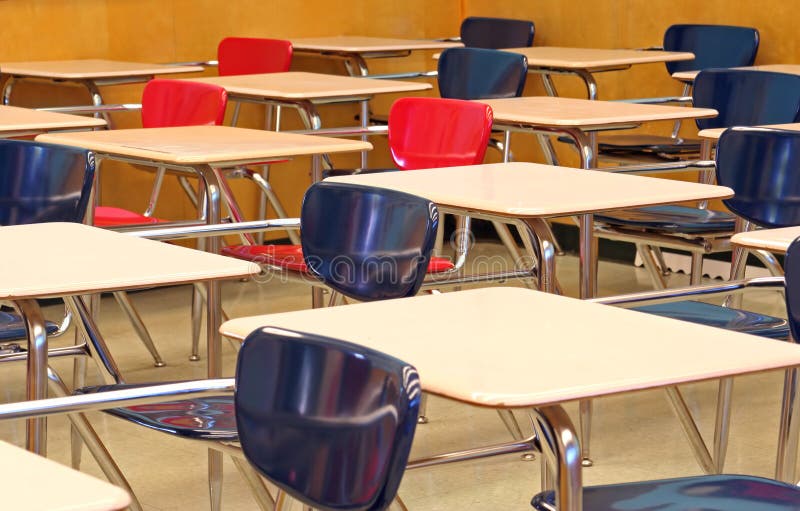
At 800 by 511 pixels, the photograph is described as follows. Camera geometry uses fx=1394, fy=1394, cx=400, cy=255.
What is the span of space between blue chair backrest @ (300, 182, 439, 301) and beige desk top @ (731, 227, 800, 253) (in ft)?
1.84

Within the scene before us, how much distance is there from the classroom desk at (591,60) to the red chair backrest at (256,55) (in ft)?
3.39

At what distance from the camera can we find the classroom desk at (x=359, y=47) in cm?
602

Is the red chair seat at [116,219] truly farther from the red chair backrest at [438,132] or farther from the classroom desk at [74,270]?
the classroom desk at [74,270]

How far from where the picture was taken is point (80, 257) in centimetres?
239

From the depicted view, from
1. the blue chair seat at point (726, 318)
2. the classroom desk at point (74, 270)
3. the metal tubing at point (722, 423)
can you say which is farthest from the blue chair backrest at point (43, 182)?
the metal tubing at point (722, 423)

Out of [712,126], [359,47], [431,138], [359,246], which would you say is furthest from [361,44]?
[359,246]

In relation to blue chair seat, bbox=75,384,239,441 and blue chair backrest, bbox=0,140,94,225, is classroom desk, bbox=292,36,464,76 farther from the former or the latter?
blue chair seat, bbox=75,384,239,441

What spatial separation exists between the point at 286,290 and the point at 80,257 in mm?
3336

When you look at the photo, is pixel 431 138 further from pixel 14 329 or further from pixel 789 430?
pixel 789 430

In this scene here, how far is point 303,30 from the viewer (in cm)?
648

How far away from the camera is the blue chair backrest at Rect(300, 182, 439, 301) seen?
2646 millimetres

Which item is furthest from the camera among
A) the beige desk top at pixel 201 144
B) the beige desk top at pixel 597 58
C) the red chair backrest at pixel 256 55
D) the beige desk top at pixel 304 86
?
the red chair backrest at pixel 256 55

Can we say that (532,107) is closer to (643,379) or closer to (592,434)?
(592,434)

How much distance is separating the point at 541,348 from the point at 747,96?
10.1ft
